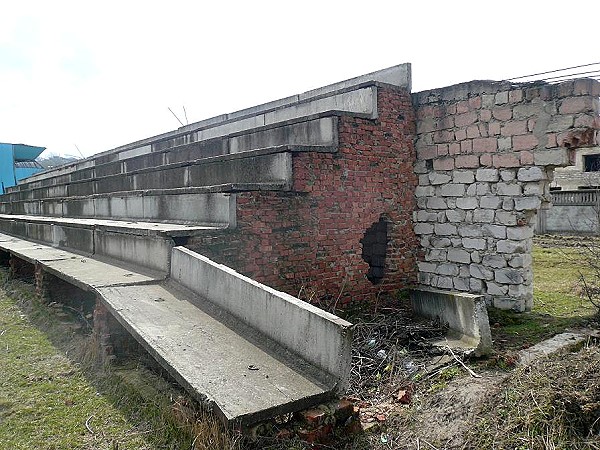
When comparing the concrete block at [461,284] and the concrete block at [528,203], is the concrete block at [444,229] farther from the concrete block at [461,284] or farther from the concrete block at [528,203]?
the concrete block at [528,203]

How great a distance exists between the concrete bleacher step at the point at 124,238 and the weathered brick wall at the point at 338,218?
0.31 meters

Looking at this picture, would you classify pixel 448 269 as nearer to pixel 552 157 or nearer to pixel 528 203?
pixel 528 203

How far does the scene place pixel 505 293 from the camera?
23.7 ft

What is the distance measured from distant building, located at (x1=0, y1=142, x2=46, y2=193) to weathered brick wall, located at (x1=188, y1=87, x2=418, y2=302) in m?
27.6

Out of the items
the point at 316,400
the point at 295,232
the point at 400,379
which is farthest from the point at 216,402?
the point at 295,232

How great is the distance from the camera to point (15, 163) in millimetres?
30141

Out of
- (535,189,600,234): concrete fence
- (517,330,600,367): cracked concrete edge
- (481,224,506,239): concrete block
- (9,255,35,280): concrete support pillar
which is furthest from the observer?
(535,189,600,234): concrete fence

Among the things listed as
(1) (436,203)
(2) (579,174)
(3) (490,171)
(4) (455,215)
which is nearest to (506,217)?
(3) (490,171)

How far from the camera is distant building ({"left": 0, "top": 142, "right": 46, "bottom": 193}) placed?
29609 millimetres

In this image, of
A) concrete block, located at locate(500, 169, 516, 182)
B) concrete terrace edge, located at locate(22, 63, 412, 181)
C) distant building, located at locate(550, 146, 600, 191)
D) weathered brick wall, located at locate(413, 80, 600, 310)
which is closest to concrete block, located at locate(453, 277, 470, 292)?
weathered brick wall, located at locate(413, 80, 600, 310)

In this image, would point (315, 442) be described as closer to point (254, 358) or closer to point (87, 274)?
point (254, 358)

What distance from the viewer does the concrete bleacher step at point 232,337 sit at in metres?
3.18

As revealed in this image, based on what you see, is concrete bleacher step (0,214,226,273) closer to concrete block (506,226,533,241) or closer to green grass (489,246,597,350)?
green grass (489,246,597,350)

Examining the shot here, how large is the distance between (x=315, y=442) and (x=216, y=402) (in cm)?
70
